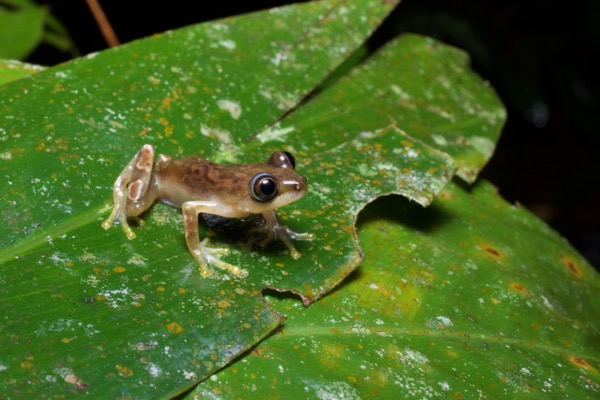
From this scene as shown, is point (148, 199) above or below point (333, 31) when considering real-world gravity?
below

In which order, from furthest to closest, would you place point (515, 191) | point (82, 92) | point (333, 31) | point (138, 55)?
point (515, 191), point (333, 31), point (138, 55), point (82, 92)

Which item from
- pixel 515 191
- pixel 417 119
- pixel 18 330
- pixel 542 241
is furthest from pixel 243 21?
pixel 515 191

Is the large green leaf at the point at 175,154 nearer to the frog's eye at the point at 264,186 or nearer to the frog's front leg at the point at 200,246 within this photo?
the frog's front leg at the point at 200,246

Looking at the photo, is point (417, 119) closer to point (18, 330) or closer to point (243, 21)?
point (243, 21)

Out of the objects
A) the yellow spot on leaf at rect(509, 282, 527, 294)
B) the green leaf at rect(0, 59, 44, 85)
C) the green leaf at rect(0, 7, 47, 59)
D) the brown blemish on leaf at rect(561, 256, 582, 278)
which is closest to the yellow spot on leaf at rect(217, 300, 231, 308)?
the yellow spot on leaf at rect(509, 282, 527, 294)

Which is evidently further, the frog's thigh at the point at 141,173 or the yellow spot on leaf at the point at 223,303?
the frog's thigh at the point at 141,173

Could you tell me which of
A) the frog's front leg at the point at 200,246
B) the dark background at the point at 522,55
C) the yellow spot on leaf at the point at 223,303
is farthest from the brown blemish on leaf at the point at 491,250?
the dark background at the point at 522,55

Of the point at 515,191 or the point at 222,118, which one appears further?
the point at 515,191
